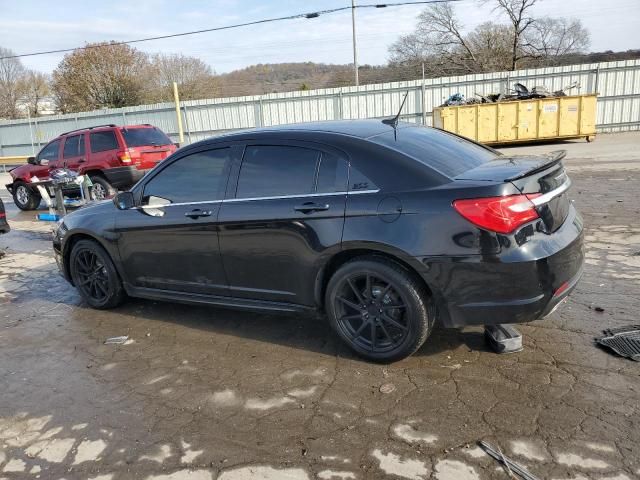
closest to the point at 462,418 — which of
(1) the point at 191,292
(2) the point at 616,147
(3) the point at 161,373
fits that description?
(3) the point at 161,373

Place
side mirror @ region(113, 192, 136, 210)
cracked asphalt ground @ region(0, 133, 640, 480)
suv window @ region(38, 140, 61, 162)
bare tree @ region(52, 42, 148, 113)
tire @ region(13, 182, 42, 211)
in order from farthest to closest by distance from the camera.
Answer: bare tree @ region(52, 42, 148, 113) < tire @ region(13, 182, 42, 211) < suv window @ region(38, 140, 61, 162) < side mirror @ region(113, 192, 136, 210) < cracked asphalt ground @ region(0, 133, 640, 480)

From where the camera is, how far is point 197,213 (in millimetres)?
4371

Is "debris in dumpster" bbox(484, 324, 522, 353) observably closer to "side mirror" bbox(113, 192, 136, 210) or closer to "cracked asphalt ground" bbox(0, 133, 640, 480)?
"cracked asphalt ground" bbox(0, 133, 640, 480)

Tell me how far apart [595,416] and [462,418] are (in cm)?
72

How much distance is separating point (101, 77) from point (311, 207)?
123 ft

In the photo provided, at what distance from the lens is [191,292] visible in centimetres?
464

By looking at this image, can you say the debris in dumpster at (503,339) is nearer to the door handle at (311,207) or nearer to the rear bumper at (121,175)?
A: the door handle at (311,207)

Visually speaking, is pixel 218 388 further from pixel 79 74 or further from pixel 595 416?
pixel 79 74

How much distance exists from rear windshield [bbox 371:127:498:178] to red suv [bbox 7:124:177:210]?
928 cm

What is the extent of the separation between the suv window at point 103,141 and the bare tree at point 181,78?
2809 cm

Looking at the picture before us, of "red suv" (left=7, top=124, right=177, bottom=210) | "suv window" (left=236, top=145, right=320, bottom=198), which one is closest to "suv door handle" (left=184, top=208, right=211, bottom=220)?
"suv window" (left=236, top=145, right=320, bottom=198)

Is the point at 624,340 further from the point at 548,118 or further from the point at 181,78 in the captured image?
the point at 181,78

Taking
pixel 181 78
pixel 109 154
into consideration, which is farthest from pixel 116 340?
pixel 181 78

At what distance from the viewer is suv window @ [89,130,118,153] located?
1231 centimetres
